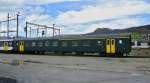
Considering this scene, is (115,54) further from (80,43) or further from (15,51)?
(15,51)

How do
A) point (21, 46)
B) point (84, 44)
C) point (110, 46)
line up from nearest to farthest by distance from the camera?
point (110, 46)
point (84, 44)
point (21, 46)

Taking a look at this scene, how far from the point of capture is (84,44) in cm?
4812

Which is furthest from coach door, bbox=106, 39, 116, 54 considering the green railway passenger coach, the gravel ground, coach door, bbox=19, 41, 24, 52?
coach door, bbox=19, 41, 24, 52

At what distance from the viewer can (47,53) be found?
57.2 m

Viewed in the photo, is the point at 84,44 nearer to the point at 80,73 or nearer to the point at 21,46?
the point at 21,46

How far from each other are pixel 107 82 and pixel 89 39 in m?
30.3

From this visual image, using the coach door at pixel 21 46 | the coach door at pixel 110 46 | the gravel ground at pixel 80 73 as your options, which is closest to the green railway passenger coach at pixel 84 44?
the coach door at pixel 110 46

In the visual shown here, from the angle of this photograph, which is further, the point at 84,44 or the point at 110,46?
the point at 84,44

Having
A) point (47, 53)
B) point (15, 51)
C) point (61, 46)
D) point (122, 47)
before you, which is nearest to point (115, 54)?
point (122, 47)

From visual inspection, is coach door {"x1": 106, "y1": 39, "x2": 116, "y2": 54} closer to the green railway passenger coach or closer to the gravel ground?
the green railway passenger coach

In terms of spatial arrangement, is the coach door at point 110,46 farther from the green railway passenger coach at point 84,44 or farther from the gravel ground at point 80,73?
the gravel ground at point 80,73

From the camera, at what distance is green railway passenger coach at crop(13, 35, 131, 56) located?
44.6 m

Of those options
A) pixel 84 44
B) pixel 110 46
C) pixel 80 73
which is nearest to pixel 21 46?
pixel 84 44

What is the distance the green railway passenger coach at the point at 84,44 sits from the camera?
1756 inches
